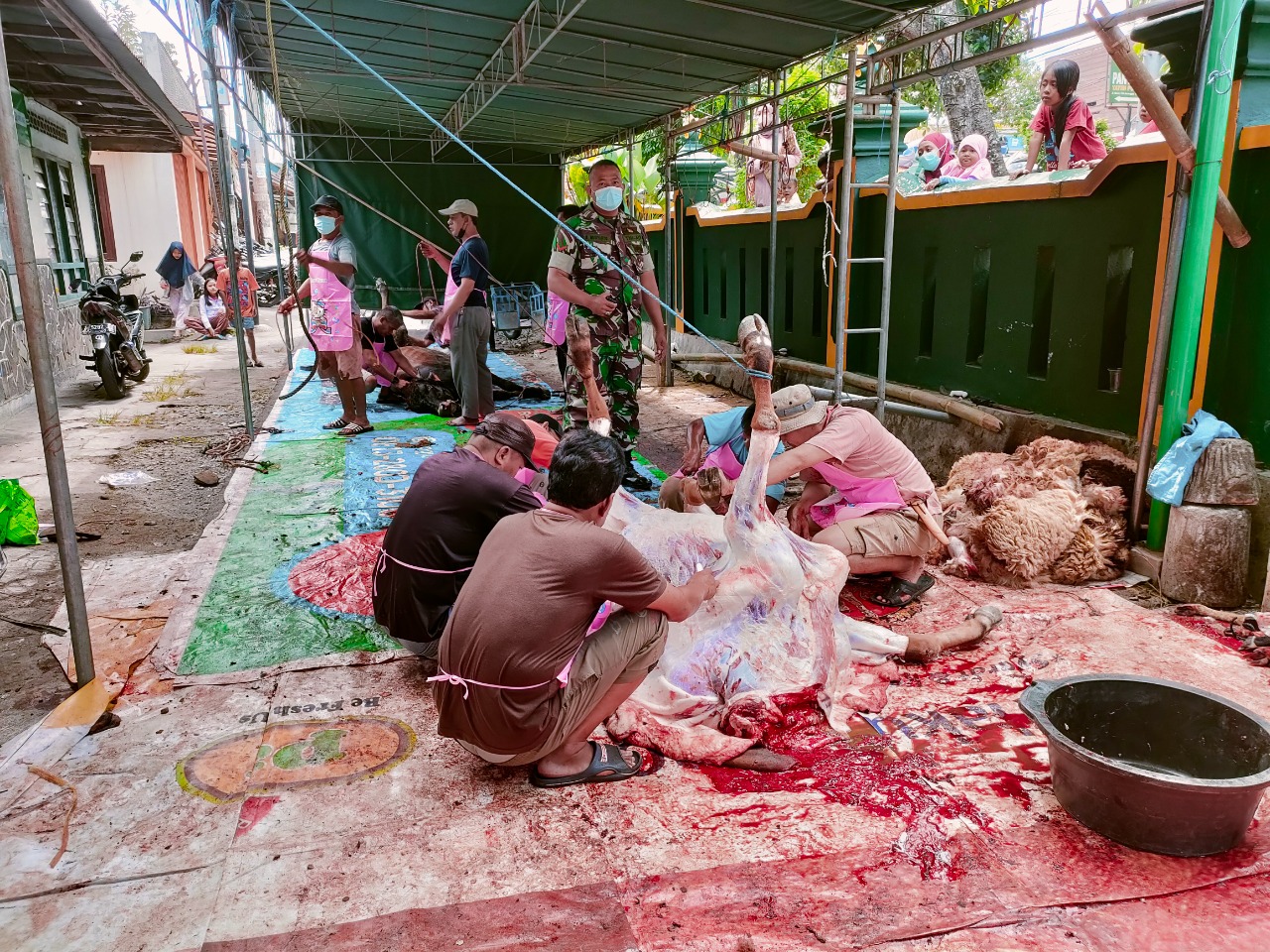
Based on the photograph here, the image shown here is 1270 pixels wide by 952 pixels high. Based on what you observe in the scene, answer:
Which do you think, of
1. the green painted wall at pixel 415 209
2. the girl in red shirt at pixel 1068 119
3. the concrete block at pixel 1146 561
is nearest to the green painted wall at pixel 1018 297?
the concrete block at pixel 1146 561

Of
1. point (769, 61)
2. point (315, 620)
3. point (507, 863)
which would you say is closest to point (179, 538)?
point (315, 620)

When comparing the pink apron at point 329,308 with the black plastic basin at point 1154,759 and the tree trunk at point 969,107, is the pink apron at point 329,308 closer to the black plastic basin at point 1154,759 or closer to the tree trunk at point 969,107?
the black plastic basin at point 1154,759

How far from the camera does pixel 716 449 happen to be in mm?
4090

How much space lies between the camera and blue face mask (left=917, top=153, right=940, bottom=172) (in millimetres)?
9227

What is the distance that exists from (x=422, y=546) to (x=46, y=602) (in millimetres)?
2461

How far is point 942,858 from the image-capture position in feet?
7.48

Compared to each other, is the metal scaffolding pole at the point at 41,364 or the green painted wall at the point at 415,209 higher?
the green painted wall at the point at 415,209

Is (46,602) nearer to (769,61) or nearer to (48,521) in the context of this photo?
(48,521)

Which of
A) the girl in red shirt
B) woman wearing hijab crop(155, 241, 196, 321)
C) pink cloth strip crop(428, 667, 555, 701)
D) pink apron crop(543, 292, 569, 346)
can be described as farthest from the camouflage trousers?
woman wearing hijab crop(155, 241, 196, 321)

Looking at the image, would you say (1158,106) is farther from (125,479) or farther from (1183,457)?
(125,479)

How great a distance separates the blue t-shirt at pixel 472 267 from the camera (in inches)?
271

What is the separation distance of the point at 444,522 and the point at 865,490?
6.54 ft

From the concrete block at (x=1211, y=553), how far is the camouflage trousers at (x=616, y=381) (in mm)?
2984

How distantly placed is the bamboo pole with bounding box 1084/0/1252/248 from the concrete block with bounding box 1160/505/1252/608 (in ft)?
4.02
